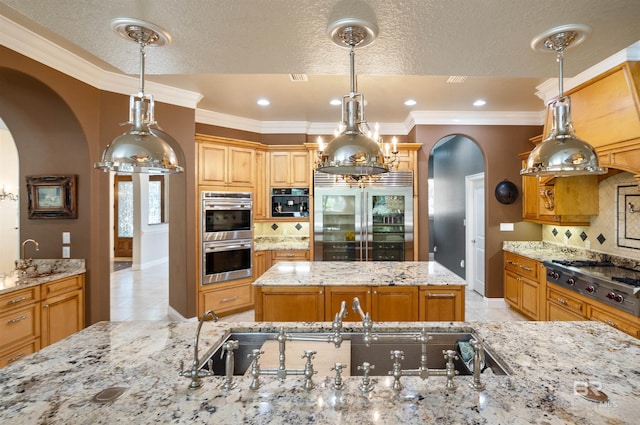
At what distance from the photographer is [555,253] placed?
405cm

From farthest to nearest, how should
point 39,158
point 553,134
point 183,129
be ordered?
point 183,129, point 39,158, point 553,134

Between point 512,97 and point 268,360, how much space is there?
4.28 metres

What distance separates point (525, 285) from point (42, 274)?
5342 millimetres

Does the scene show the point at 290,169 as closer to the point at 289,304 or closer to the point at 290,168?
the point at 290,168

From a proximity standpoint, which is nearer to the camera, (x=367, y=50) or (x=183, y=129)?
(x=367, y=50)

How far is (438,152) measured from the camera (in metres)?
7.29

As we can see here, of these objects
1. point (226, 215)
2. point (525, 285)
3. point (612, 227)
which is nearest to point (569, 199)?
point (612, 227)

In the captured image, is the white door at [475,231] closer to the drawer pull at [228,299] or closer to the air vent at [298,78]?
the air vent at [298,78]

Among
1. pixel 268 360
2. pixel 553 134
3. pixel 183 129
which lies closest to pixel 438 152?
pixel 183 129

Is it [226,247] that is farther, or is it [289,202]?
[289,202]

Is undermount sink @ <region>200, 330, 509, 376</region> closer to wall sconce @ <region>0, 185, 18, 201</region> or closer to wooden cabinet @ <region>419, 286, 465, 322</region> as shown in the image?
wooden cabinet @ <region>419, 286, 465, 322</region>

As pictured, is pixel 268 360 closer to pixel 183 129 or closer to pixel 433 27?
pixel 433 27

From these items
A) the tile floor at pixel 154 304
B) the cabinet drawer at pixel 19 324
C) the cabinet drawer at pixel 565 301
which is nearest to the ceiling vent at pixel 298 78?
the tile floor at pixel 154 304

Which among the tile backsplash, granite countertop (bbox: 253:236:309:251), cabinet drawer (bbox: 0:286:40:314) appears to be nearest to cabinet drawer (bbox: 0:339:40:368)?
cabinet drawer (bbox: 0:286:40:314)
